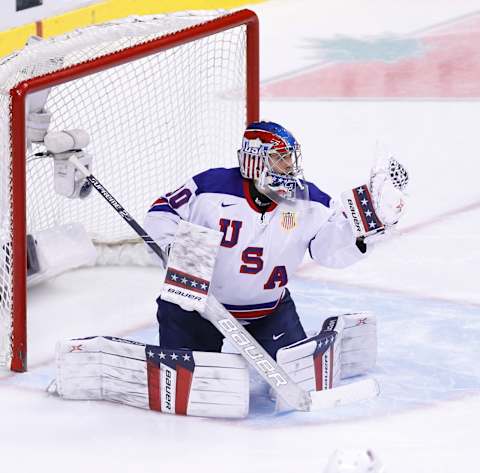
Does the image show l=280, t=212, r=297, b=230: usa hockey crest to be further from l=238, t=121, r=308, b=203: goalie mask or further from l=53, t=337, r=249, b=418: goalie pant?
l=53, t=337, r=249, b=418: goalie pant

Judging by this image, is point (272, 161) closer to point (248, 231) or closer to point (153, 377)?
point (248, 231)

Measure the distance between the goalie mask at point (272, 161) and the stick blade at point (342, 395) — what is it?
45 cm

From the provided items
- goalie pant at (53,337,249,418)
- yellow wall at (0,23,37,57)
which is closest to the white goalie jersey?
goalie pant at (53,337,249,418)

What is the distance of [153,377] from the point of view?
399 centimetres

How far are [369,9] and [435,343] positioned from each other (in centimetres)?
427

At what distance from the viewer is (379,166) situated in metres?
3.96

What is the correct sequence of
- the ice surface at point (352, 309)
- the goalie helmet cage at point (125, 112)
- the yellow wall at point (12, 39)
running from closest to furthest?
the ice surface at point (352, 309) < the goalie helmet cage at point (125, 112) < the yellow wall at point (12, 39)

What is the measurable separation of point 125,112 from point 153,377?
1426mm

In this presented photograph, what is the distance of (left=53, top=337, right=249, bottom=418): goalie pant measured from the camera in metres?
3.94

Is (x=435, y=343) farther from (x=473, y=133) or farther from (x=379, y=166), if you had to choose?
(x=473, y=133)

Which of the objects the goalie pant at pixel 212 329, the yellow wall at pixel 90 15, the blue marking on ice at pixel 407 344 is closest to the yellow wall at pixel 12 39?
the yellow wall at pixel 90 15

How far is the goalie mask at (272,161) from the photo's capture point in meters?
4.00

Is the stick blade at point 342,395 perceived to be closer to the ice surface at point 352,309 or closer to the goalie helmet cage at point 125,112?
the ice surface at point 352,309

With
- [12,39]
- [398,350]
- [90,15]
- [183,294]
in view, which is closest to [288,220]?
[183,294]
